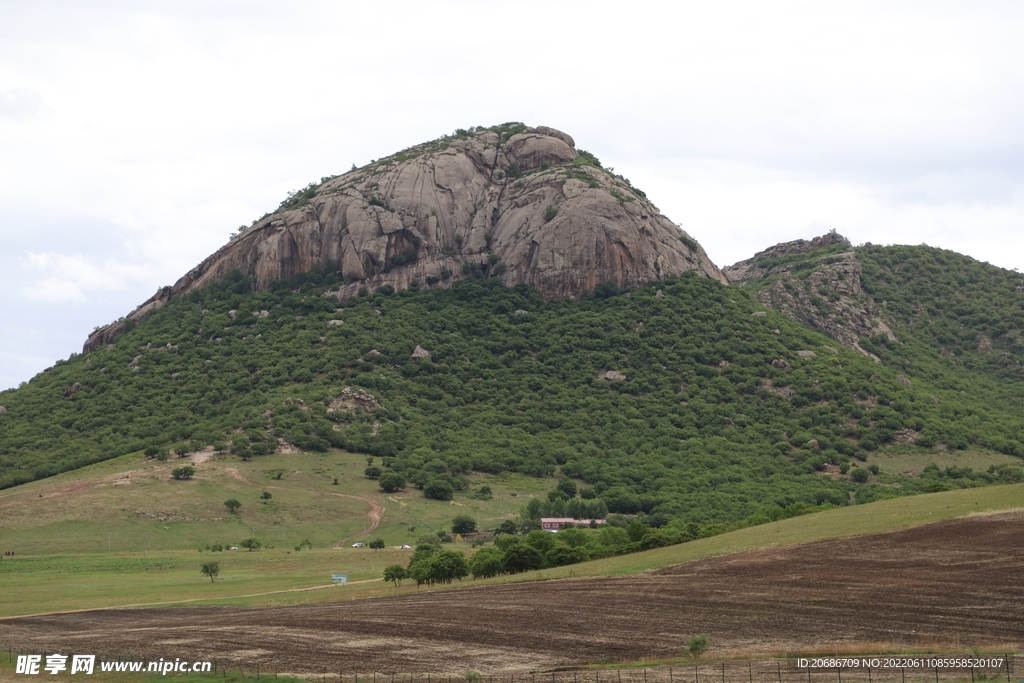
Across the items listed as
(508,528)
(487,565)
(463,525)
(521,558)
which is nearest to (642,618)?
(487,565)

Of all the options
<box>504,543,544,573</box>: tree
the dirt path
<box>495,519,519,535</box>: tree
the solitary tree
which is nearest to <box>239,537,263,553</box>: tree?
the dirt path

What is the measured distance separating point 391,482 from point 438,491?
7013mm

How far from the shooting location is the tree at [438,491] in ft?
498

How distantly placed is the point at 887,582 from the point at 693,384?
12682 centimetres

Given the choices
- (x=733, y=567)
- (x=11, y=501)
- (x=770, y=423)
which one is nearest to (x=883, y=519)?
(x=733, y=567)

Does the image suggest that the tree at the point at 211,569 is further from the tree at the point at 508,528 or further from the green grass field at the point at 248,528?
the tree at the point at 508,528

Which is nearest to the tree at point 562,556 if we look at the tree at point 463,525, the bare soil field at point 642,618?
the bare soil field at point 642,618

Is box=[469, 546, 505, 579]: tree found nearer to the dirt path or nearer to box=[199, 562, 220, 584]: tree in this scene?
box=[199, 562, 220, 584]: tree

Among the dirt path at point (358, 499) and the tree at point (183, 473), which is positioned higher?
the tree at point (183, 473)

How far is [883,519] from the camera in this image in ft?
282

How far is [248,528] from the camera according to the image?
13350cm

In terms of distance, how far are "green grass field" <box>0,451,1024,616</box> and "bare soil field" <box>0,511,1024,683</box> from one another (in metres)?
7.49

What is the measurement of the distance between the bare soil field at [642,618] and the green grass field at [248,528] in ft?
24.6

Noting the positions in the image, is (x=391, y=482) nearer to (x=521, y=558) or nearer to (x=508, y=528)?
(x=508, y=528)
